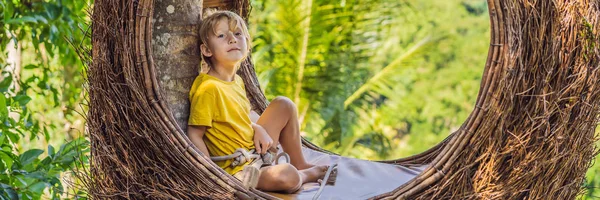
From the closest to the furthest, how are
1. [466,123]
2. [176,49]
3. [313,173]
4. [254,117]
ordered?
[466,123] < [176,49] < [313,173] < [254,117]

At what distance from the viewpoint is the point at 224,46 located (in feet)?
7.63

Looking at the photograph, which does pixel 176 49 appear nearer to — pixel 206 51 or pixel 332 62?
pixel 206 51

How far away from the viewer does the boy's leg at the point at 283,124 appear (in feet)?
7.97

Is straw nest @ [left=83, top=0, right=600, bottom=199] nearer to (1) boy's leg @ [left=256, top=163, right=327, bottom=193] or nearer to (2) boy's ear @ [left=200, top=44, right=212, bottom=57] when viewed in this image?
(1) boy's leg @ [left=256, top=163, right=327, bottom=193]

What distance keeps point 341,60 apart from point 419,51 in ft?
2.86

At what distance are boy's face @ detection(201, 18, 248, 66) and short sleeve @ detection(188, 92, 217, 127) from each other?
0.13 metres

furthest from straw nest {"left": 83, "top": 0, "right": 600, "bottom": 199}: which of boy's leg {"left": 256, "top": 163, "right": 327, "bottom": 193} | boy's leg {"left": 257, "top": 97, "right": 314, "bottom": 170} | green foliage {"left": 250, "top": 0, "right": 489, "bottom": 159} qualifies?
green foliage {"left": 250, "top": 0, "right": 489, "bottom": 159}

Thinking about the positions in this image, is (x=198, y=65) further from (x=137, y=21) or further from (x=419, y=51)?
(x=419, y=51)

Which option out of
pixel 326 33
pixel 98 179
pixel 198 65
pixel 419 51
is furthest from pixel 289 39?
pixel 98 179

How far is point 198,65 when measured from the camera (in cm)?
238

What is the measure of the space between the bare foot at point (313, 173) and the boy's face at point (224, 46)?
37 cm

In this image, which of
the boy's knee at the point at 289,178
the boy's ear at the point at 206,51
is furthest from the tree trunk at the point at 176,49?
the boy's knee at the point at 289,178

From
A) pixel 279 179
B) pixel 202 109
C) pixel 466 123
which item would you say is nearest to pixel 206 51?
pixel 202 109

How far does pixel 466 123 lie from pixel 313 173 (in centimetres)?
54
